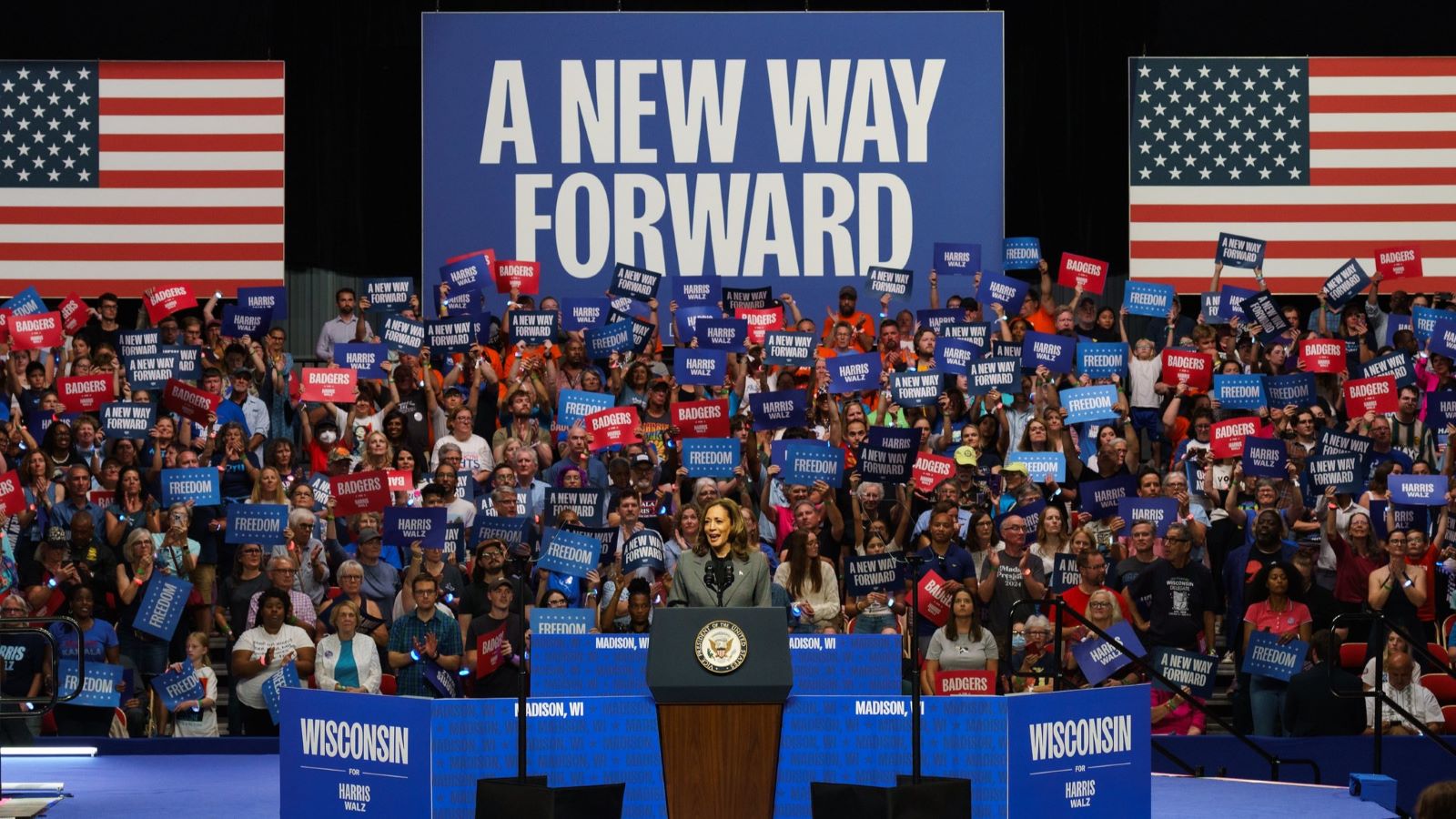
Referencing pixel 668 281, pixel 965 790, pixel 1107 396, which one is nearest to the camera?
pixel 965 790

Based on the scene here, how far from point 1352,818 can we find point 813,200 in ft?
32.9

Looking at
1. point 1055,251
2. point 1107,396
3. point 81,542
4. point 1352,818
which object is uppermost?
point 1055,251

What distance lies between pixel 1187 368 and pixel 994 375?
5.36ft

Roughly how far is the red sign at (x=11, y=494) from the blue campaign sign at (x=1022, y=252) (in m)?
8.29

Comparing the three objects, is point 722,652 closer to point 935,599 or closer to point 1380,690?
point 935,599

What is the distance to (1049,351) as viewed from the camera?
14.4m

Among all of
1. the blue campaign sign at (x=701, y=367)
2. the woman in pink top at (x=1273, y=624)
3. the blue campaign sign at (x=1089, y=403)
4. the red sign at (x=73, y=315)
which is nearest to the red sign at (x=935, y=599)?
the woman in pink top at (x=1273, y=624)

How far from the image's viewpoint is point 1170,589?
11.8m

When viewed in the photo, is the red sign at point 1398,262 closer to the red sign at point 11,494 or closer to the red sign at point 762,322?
the red sign at point 762,322

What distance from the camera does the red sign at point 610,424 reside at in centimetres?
1312

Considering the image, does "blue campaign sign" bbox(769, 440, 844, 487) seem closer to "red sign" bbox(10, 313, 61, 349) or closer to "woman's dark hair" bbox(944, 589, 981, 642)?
"woman's dark hair" bbox(944, 589, 981, 642)

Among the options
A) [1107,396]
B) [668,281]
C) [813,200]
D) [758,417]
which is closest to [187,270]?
[668,281]

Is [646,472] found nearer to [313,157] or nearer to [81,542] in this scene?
[81,542]

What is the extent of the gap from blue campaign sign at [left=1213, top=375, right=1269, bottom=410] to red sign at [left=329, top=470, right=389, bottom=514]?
5.68 meters
